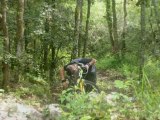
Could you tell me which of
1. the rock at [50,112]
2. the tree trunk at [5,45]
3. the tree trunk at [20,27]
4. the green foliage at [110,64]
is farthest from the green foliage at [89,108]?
the green foliage at [110,64]

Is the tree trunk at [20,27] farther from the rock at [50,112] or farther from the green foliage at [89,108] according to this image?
the green foliage at [89,108]

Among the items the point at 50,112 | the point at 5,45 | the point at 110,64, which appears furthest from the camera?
the point at 110,64

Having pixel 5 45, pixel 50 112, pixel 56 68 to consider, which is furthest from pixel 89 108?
pixel 56 68

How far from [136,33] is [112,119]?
58.7 feet

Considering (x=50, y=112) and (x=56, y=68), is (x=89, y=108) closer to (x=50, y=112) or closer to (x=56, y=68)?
(x=50, y=112)

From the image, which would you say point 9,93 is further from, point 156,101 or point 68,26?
point 156,101

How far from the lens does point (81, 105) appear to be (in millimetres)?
3828

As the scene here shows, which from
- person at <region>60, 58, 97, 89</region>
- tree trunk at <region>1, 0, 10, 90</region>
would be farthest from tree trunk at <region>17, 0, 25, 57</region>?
person at <region>60, 58, 97, 89</region>

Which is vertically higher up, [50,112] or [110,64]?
[50,112]

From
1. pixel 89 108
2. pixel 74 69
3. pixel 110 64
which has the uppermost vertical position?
pixel 89 108

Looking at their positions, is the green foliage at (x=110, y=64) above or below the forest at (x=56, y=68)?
below

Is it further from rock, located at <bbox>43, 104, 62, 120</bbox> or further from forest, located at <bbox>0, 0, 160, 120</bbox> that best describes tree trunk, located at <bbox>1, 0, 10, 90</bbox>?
rock, located at <bbox>43, 104, 62, 120</bbox>

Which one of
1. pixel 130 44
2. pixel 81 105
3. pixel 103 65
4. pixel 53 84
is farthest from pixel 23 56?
pixel 130 44

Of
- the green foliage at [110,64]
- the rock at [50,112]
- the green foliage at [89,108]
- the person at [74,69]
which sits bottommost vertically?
the green foliage at [110,64]
